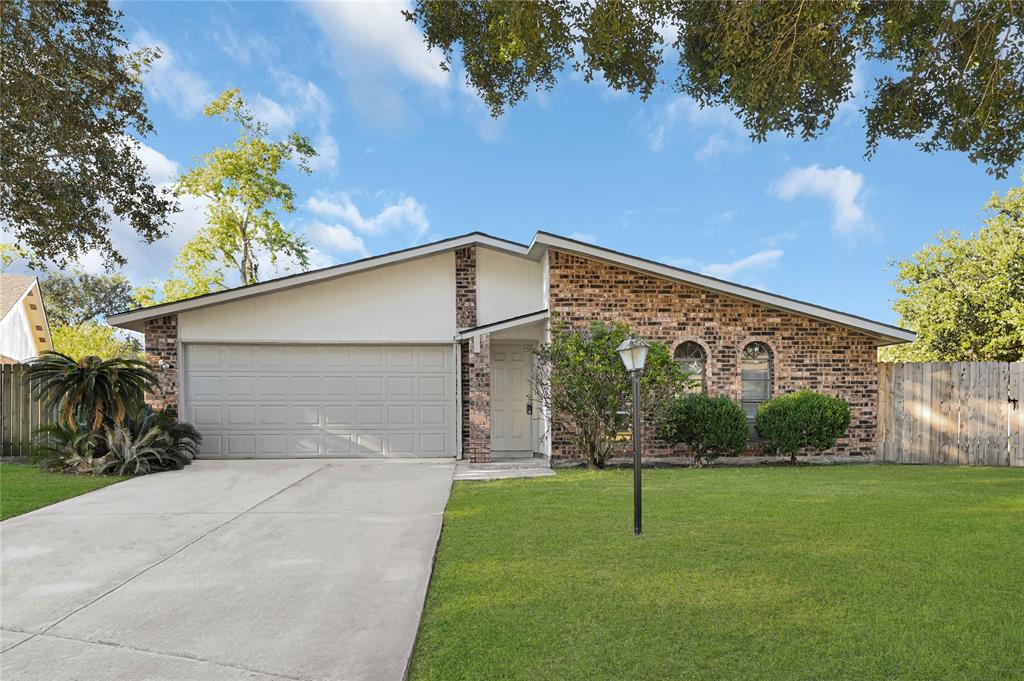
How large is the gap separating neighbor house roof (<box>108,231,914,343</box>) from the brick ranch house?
34 mm

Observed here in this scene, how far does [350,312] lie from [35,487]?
562 centimetres

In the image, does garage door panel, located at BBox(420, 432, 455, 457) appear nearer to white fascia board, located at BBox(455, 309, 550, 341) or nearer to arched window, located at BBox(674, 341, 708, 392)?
white fascia board, located at BBox(455, 309, 550, 341)

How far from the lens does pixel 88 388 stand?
9.84m

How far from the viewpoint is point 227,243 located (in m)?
23.0

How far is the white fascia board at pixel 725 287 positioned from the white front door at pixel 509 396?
2430mm

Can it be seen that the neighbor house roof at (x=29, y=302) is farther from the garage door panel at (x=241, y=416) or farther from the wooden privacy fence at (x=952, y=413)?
the wooden privacy fence at (x=952, y=413)

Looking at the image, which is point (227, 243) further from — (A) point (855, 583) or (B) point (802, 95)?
(A) point (855, 583)

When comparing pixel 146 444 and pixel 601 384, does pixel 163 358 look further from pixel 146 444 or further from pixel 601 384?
pixel 601 384

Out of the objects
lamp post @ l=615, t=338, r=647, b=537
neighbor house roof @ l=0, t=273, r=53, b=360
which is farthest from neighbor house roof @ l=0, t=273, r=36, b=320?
lamp post @ l=615, t=338, r=647, b=537

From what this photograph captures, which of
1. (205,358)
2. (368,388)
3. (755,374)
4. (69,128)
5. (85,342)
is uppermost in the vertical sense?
(69,128)

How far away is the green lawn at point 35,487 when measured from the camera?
737cm

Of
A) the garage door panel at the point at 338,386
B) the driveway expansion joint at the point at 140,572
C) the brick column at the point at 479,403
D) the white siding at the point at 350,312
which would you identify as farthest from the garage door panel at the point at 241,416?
the brick column at the point at 479,403

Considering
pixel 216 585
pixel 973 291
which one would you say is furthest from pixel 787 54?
pixel 973 291

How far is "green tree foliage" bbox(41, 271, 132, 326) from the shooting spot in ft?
117
